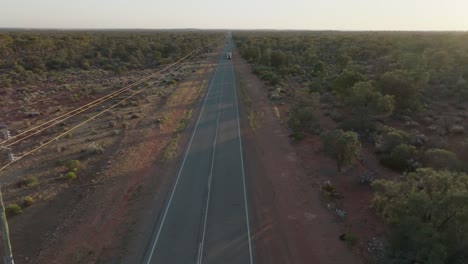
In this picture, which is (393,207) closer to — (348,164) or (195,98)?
(348,164)

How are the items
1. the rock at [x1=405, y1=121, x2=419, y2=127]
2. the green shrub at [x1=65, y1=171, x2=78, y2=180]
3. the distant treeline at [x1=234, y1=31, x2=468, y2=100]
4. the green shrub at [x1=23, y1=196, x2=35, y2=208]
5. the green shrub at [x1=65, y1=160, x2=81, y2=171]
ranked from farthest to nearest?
the distant treeline at [x1=234, y1=31, x2=468, y2=100]
the rock at [x1=405, y1=121, x2=419, y2=127]
the green shrub at [x1=65, y1=160, x2=81, y2=171]
the green shrub at [x1=65, y1=171, x2=78, y2=180]
the green shrub at [x1=23, y1=196, x2=35, y2=208]

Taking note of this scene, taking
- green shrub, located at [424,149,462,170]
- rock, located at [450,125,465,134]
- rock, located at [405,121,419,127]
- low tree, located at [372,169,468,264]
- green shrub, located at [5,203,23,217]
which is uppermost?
low tree, located at [372,169,468,264]

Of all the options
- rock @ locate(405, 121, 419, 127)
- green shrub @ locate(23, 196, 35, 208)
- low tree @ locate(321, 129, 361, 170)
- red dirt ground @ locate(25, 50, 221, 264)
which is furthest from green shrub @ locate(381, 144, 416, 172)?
green shrub @ locate(23, 196, 35, 208)

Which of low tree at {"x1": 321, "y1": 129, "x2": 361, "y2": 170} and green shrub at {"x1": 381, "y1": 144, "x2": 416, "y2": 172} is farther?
green shrub at {"x1": 381, "y1": 144, "x2": 416, "y2": 172}

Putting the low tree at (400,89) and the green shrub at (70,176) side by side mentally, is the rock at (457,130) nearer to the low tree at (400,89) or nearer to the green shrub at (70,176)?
the low tree at (400,89)

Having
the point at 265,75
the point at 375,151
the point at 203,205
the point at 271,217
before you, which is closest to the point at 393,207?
the point at 271,217

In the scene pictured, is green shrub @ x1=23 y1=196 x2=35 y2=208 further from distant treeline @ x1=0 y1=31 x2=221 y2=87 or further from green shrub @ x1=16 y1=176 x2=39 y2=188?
distant treeline @ x1=0 y1=31 x2=221 y2=87

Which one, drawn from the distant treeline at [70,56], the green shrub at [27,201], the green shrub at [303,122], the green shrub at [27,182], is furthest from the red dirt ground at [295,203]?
the distant treeline at [70,56]
